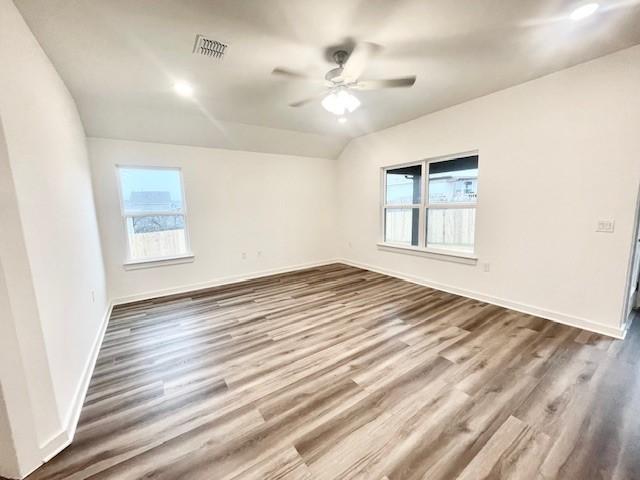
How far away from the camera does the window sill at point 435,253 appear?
3.71 m

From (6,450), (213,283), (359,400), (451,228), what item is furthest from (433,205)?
(6,450)

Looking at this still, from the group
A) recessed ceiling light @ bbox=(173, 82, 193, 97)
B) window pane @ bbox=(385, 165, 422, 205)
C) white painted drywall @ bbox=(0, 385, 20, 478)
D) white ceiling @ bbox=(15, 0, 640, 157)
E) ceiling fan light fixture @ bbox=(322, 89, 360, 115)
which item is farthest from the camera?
window pane @ bbox=(385, 165, 422, 205)

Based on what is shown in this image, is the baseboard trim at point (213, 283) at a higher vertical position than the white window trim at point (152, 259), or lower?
lower

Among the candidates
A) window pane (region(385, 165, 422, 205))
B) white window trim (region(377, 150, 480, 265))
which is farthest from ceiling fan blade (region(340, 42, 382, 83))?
window pane (region(385, 165, 422, 205))

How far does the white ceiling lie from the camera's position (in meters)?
1.76

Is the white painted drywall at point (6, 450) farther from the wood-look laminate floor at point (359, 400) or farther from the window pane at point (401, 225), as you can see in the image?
the window pane at point (401, 225)

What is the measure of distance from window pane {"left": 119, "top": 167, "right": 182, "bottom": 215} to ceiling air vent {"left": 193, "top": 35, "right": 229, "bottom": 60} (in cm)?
241

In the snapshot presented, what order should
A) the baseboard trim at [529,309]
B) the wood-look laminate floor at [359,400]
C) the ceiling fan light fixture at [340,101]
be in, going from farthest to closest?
the baseboard trim at [529,309] < the ceiling fan light fixture at [340,101] < the wood-look laminate floor at [359,400]

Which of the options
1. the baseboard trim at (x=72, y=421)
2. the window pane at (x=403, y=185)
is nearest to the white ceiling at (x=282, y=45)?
the window pane at (x=403, y=185)

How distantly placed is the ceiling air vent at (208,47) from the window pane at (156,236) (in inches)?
106

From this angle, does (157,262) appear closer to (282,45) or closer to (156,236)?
(156,236)

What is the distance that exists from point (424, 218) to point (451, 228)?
0.45 m

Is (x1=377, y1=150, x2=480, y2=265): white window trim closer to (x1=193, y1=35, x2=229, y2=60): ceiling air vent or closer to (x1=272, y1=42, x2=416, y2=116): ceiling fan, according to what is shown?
(x1=272, y1=42, x2=416, y2=116): ceiling fan


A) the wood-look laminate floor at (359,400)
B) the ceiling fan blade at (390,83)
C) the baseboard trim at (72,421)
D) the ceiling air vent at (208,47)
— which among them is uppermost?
the ceiling air vent at (208,47)
